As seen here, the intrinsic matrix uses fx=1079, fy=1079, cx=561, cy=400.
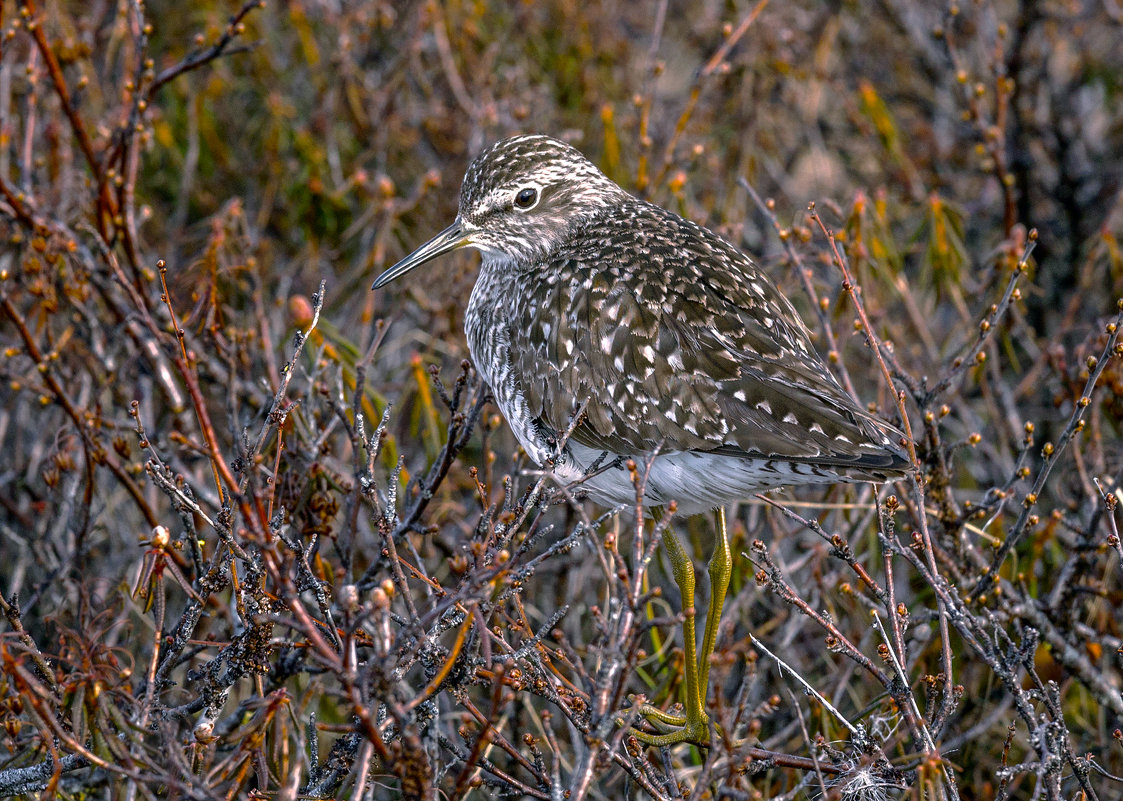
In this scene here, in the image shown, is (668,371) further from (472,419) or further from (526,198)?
(526,198)

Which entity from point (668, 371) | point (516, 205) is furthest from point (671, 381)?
point (516, 205)

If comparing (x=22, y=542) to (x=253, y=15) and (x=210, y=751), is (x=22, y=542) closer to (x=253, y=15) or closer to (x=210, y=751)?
(x=210, y=751)

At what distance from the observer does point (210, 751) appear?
117 inches

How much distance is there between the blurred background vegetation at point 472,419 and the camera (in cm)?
301

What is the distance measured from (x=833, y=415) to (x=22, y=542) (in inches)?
141

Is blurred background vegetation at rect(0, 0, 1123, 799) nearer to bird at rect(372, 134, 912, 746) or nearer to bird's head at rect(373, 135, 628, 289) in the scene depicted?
bird at rect(372, 134, 912, 746)

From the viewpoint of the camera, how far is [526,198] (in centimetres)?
495

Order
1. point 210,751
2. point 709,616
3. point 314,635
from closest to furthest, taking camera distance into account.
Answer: point 314,635 → point 210,751 → point 709,616

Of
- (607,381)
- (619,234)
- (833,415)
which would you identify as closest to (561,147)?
(619,234)

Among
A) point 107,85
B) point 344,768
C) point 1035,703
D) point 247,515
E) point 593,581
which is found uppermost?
point 107,85

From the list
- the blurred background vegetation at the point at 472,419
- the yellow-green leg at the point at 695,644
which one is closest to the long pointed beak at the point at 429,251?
the blurred background vegetation at the point at 472,419

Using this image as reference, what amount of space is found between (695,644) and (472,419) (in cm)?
132

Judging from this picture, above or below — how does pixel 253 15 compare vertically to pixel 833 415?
above

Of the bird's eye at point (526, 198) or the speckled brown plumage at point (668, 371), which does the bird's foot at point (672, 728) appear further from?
the bird's eye at point (526, 198)
